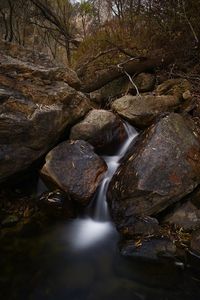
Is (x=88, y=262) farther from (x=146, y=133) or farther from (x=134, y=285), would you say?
(x=146, y=133)

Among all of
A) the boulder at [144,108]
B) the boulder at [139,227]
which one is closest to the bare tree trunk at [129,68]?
the boulder at [144,108]

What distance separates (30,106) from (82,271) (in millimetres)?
2191

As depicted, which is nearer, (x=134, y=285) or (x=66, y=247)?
(x=134, y=285)

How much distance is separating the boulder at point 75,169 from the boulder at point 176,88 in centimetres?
190

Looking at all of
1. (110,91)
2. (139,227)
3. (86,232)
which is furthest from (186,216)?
(110,91)

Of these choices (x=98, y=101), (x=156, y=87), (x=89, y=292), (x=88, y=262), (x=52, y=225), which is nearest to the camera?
(x=89, y=292)

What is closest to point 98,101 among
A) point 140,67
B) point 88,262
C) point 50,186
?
point 140,67

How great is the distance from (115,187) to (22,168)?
1247mm

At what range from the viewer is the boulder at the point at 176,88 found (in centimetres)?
544

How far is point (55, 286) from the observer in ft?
10.9

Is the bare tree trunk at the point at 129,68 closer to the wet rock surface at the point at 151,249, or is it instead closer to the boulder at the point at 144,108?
the boulder at the point at 144,108

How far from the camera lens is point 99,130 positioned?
15.8ft

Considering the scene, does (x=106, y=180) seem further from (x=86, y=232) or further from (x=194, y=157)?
(x=194, y=157)

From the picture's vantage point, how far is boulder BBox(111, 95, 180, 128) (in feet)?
16.5
